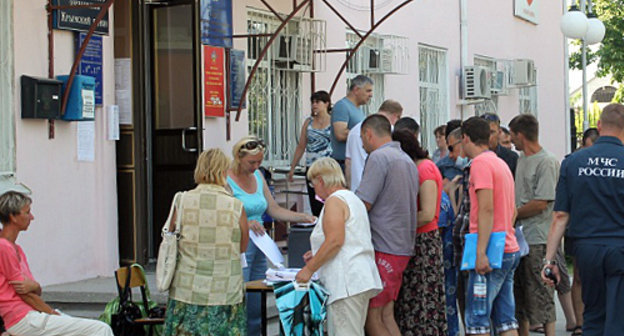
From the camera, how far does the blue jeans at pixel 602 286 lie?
18.6ft

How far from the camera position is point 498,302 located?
6.84 metres

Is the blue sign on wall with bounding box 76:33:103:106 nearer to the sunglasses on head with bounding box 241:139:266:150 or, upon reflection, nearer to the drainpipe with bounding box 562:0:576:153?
the sunglasses on head with bounding box 241:139:266:150

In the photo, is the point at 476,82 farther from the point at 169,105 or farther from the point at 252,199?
the point at 252,199

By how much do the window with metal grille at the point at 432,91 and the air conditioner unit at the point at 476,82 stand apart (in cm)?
37

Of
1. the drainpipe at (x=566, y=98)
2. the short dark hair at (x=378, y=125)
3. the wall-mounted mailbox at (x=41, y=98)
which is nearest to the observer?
the short dark hair at (x=378, y=125)

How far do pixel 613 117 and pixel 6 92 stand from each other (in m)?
4.74

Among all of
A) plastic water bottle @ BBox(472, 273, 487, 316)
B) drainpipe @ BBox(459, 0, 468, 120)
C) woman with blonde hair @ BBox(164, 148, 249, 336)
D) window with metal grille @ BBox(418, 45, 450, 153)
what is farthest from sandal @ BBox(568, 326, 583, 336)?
drainpipe @ BBox(459, 0, 468, 120)

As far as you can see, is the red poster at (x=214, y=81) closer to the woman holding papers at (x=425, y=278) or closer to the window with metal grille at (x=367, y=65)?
the window with metal grille at (x=367, y=65)

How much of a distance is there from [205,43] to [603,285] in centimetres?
545

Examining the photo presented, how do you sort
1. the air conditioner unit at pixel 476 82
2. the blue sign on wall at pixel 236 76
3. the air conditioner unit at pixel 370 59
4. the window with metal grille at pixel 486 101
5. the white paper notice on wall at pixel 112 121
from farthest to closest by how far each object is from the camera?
the window with metal grille at pixel 486 101 → the air conditioner unit at pixel 476 82 → the air conditioner unit at pixel 370 59 → the blue sign on wall at pixel 236 76 → the white paper notice on wall at pixel 112 121

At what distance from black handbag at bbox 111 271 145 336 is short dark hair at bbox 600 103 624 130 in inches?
130

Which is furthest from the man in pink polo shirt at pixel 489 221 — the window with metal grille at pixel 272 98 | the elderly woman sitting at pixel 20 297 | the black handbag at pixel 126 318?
the window with metal grille at pixel 272 98

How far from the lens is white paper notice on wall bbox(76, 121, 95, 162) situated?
842 cm

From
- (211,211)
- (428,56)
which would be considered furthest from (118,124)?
(428,56)
